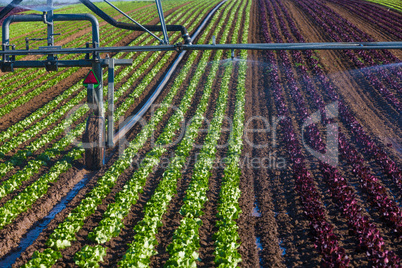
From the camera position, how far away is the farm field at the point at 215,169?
23.7ft

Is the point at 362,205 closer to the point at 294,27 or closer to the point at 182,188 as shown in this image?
the point at 182,188

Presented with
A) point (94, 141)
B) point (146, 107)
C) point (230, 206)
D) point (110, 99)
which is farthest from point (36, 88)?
point (230, 206)

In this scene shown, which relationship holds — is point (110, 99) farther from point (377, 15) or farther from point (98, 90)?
point (377, 15)

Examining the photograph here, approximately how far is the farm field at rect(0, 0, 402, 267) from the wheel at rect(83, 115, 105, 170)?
0.42 meters

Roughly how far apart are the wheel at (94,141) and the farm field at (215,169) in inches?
16.5

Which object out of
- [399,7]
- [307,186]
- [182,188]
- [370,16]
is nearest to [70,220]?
[182,188]

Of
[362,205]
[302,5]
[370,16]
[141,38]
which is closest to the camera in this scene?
[362,205]

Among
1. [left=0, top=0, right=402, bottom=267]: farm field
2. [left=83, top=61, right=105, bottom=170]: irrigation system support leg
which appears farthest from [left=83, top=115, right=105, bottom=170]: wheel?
[left=0, top=0, right=402, bottom=267]: farm field

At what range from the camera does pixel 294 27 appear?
3152 cm

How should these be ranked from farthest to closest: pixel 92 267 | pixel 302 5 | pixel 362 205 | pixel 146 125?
pixel 302 5, pixel 146 125, pixel 362 205, pixel 92 267

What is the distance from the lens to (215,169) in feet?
36.5

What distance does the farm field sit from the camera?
7227 millimetres

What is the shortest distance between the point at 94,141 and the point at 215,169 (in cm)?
378

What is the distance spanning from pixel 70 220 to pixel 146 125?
705 centimetres
